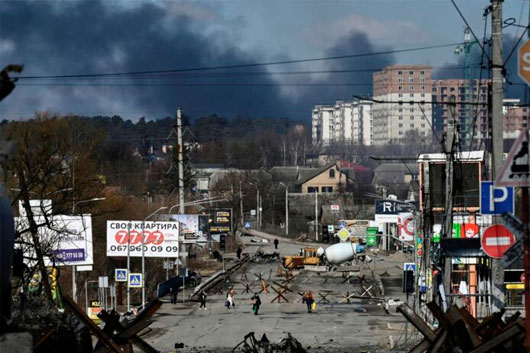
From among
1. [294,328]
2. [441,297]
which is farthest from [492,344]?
[294,328]

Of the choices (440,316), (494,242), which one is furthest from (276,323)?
(440,316)

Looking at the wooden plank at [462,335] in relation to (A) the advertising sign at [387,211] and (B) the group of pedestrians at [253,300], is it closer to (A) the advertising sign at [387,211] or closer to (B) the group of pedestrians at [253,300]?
(B) the group of pedestrians at [253,300]

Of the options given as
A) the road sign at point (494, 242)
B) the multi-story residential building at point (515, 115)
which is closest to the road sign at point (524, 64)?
the multi-story residential building at point (515, 115)

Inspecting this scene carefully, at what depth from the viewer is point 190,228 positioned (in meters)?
91.9

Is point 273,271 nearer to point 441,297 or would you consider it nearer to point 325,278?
point 325,278

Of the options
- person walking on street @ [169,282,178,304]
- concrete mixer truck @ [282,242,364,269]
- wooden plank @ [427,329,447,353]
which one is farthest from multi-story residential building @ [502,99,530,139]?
person walking on street @ [169,282,178,304]

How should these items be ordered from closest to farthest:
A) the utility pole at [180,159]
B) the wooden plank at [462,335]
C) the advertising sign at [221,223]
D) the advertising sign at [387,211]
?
the wooden plank at [462,335] < the utility pole at [180,159] < the advertising sign at [387,211] < the advertising sign at [221,223]

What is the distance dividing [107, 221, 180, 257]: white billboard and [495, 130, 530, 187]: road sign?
51.4m

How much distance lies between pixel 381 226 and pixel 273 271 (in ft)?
71.2

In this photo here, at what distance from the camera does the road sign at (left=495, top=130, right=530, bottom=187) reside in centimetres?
1379

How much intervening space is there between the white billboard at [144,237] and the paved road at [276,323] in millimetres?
3592

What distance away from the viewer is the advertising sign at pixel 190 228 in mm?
86875

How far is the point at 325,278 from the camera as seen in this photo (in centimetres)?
8819

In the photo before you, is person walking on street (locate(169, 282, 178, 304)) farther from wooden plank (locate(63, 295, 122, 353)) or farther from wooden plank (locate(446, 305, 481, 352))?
wooden plank (locate(446, 305, 481, 352))
